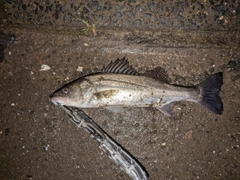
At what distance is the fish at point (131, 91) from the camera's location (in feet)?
10.2

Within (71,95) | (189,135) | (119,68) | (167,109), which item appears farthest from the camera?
(189,135)

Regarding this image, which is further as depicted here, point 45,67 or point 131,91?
point 45,67

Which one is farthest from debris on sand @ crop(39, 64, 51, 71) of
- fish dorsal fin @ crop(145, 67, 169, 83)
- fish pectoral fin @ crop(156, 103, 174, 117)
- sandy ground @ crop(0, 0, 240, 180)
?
fish pectoral fin @ crop(156, 103, 174, 117)

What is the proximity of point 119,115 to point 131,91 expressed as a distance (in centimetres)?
67

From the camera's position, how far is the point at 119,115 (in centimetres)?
362

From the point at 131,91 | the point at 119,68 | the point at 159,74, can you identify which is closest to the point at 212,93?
the point at 159,74

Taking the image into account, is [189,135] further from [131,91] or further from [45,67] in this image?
[45,67]

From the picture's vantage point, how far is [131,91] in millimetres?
3125

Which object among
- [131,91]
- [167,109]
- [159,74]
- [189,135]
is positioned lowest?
[189,135]

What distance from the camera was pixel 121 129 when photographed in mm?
3617

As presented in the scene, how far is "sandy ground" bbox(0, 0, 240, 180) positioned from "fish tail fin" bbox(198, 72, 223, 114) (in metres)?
0.27

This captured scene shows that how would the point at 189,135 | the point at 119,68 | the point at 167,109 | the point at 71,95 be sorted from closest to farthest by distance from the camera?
the point at 71,95
the point at 119,68
the point at 167,109
the point at 189,135

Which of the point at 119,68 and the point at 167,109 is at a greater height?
the point at 119,68

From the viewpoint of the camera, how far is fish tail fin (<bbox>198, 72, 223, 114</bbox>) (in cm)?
329
